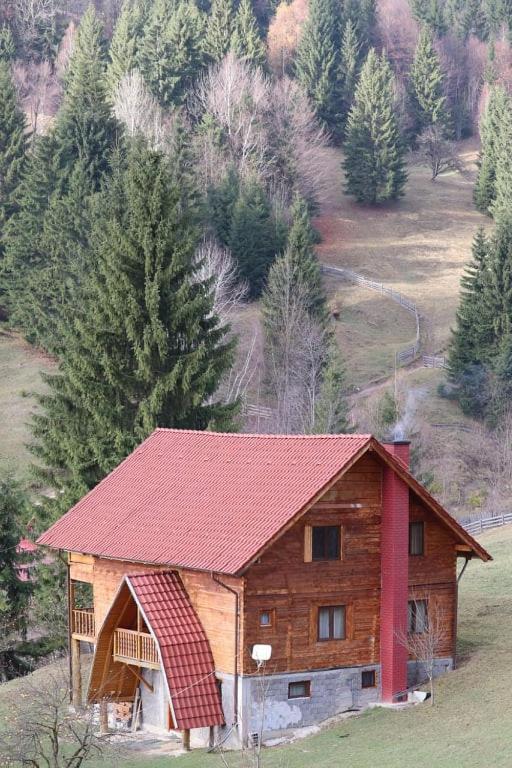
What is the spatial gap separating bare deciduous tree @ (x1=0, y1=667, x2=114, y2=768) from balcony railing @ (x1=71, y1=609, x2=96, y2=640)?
1332 mm

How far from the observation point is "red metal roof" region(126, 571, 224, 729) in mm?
30234

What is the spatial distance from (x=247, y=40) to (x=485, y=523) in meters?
80.6

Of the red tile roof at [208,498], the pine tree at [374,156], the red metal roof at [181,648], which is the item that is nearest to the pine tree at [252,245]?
the pine tree at [374,156]

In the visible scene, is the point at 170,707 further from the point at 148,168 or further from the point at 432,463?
the point at 432,463

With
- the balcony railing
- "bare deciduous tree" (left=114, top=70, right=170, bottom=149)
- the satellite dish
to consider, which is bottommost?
the balcony railing

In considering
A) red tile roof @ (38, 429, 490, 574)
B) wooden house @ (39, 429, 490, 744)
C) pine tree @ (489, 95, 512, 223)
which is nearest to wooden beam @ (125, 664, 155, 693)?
wooden house @ (39, 429, 490, 744)

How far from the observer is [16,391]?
75.8 metres

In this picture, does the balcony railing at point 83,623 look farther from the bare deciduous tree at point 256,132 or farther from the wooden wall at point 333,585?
the bare deciduous tree at point 256,132

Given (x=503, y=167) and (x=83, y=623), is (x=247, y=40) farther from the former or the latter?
(x=83, y=623)

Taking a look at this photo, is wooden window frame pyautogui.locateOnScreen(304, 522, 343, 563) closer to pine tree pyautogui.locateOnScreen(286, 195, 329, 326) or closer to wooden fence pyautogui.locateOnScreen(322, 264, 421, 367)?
pine tree pyautogui.locateOnScreen(286, 195, 329, 326)

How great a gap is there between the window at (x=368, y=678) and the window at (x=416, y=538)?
3101mm

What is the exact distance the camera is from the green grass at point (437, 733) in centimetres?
2694

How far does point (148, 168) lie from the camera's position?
48438mm

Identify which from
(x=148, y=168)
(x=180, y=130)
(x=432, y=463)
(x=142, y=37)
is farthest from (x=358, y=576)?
(x=142, y=37)
